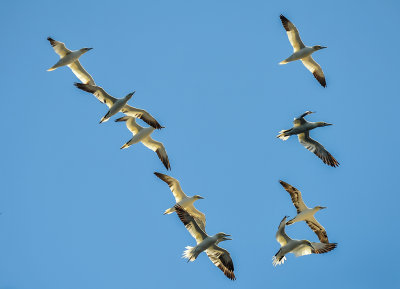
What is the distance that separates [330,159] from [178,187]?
19.8 ft

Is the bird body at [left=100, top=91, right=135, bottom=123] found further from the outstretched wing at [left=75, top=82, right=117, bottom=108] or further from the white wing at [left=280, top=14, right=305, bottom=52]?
the white wing at [left=280, top=14, right=305, bottom=52]

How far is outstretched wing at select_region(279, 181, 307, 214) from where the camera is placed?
22.2 metres

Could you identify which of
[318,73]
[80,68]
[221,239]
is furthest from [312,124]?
[80,68]

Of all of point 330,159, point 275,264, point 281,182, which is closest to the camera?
point 275,264

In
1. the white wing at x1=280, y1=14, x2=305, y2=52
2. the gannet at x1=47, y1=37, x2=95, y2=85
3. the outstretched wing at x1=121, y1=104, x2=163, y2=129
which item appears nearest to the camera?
the gannet at x1=47, y1=37, x2=95, y2=85

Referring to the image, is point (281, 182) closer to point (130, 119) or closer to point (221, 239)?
point (221, 239)

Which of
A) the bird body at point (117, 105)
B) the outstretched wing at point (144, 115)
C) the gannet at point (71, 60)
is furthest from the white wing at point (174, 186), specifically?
the gannet at point (71, 60)

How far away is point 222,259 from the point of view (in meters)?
21.3

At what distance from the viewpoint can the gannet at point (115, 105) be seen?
77.0 feet

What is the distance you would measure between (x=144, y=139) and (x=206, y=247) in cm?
674

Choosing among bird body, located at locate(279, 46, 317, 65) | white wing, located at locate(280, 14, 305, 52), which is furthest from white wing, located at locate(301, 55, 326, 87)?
white wing, located at locate(280, 14, 305, 52)

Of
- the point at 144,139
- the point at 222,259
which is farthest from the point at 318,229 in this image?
the point at 144,139

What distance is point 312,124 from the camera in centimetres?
2277

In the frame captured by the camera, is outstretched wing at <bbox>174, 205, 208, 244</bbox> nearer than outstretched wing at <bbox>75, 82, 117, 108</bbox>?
Yes
